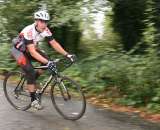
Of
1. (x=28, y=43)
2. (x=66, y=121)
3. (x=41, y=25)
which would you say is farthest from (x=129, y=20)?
(x=66, y=121)

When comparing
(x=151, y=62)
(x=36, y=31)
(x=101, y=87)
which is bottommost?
(x=101, y=87)

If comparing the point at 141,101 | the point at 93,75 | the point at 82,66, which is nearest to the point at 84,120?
the point at 141,101

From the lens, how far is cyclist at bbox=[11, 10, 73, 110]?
886 cm

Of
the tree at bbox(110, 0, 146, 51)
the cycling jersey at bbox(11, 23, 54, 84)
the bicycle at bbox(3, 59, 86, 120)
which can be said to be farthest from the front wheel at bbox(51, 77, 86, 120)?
the tree at bbox(110, 0, 146, 51)

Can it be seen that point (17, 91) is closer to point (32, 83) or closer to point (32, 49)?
point (32, 83)

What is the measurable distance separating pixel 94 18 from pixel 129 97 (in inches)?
83.1

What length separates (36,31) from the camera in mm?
8984

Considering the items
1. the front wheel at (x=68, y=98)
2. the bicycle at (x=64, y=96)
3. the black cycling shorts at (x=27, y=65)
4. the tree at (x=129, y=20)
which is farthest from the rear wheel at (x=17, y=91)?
the tree at (x=129, y=20)

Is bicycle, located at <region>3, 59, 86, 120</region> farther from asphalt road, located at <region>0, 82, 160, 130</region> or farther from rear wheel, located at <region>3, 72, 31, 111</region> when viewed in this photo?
asphalt road, located at <region>0, 82, 160, 130</region>

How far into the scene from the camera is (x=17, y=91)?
32.7 ft

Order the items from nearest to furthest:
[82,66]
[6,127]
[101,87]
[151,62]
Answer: [6,127]
[151,62]
[101,87]
[82,66]

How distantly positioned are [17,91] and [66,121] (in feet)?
5.06

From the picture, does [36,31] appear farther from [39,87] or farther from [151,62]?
[151,62]

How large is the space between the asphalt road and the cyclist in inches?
12.7
